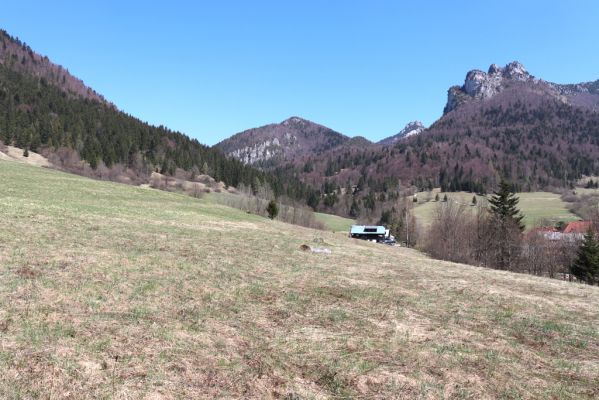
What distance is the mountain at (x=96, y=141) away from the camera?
13455 cm

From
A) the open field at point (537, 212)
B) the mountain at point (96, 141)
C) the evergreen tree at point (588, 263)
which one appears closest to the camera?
the evergreen tree at point (588, 263)

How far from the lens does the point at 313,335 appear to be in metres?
10.4

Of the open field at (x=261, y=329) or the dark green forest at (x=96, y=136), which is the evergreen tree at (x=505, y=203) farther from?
the dark green forest at (x=96, y=136)

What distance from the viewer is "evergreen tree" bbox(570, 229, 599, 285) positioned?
228 feet

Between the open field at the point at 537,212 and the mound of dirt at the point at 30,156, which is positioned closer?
the mound of dirt at the point at 30,156

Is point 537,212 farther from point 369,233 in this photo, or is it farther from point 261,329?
point 261,329

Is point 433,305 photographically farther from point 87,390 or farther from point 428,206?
point 428,206

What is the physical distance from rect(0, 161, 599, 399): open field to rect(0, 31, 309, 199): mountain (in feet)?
402

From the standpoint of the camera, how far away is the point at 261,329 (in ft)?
34.9

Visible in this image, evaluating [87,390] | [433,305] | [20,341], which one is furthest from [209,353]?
[433,305]

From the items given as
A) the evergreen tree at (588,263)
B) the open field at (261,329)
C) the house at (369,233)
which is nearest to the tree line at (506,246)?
the evergreen tree at (588,263)

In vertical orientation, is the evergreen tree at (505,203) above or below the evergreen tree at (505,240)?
above

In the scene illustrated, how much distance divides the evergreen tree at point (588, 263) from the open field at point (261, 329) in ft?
200

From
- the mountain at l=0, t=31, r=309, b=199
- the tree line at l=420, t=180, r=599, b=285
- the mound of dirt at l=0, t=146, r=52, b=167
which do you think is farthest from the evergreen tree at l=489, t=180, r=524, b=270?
the mound of dirt at l=0, t=146, r=52, b=167
